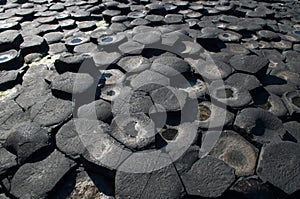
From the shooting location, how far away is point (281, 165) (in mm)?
1697

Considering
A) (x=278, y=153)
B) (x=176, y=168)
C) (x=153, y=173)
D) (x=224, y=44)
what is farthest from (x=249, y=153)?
(x=224, y=44)

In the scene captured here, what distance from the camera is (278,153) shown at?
1.77 metres

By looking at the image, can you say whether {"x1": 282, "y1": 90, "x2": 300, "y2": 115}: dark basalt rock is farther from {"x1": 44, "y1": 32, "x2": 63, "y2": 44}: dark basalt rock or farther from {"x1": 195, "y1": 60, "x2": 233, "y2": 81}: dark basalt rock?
{"x1": 44, "y1": 32, "x2": 63, "y2": 44}: dark basalt rock

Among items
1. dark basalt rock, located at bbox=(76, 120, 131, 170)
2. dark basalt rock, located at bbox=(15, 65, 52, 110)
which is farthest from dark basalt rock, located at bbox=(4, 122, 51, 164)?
dark basalt rock, located at bbox=(15, 65, 52, 110)

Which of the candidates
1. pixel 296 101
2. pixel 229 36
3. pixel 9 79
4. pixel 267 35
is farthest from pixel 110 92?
pixel 267 35

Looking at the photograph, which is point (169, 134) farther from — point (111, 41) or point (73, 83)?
point (111, 41)

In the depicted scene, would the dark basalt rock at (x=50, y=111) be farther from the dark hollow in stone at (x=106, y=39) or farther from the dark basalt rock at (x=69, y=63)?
the dark hollow in stone at (x=106, y=39)

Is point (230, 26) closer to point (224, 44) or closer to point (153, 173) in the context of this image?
point (224, 44)

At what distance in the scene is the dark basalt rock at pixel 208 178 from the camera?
1576 mm

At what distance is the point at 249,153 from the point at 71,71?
1.85 meters

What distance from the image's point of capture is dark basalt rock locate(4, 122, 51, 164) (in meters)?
1.84

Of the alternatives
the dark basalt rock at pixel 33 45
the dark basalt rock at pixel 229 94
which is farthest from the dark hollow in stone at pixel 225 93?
the dark basalt rock at pixel 33 45

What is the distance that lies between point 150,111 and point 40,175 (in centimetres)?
94

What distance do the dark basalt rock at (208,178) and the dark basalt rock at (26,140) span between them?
108cm
